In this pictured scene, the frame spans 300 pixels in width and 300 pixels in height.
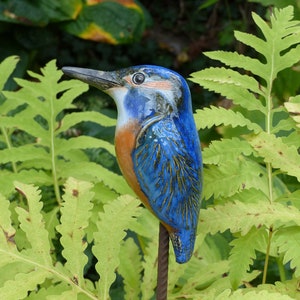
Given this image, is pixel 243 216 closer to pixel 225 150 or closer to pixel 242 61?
pixel 225 150

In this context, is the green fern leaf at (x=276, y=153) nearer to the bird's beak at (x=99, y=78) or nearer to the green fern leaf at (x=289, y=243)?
the green fern leaf at (x=289, y=243)

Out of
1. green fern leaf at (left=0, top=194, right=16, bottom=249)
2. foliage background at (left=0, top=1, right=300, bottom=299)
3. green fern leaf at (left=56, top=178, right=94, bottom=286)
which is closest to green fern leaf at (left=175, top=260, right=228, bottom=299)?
foliage background at (left=0, top=1, right=300, bottom=299)

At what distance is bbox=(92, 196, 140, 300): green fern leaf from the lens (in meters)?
1.09

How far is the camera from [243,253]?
1125 millimetres

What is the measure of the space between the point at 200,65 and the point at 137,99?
2930mm

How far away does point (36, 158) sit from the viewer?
1525 millimetres

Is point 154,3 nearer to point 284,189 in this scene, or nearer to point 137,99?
point 284,189

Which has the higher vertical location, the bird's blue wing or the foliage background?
the bird's blue wing

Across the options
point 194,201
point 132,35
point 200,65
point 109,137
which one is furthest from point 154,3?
point 194,201

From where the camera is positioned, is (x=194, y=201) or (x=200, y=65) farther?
(x=200, y=65)

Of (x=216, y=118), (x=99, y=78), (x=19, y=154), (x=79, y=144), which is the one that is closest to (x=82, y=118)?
(x=79, y=144)

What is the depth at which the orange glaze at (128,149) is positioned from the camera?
928 millimetres

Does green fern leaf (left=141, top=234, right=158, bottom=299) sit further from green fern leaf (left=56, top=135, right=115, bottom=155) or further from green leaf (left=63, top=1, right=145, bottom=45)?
green leaf (left=63, top=1, right=145, bottom=45)

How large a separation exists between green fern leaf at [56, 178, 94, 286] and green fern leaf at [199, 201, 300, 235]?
0.70 ft
